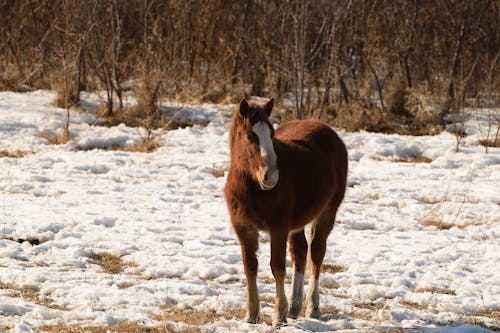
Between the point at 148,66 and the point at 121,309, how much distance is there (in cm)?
999

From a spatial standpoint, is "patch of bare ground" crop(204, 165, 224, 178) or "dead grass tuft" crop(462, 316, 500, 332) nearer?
"dead grass tuft" crop(462, 316, 500, 332)

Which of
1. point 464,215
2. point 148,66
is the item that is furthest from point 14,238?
point 148,66

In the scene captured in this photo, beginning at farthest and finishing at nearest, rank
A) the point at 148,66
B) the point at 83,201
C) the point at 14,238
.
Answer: the point at 148,66
the point at 83,201
the point at 14,238

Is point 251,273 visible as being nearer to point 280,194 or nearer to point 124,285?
point 280,194

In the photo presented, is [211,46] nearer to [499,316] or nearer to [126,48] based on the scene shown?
[126,48]

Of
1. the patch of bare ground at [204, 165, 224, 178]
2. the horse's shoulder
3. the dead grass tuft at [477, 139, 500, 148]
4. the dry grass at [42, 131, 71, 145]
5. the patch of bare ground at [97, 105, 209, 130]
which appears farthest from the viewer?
the patch of bare ground at [97, 105, 209, 130]

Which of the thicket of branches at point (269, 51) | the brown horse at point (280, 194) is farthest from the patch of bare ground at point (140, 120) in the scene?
the brown horse at point (280, 194)

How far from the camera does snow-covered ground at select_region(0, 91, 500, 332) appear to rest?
5531 millimetres

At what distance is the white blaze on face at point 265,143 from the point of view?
4.73m

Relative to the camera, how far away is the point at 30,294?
5621mm

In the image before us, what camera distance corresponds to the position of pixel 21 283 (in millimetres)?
5836

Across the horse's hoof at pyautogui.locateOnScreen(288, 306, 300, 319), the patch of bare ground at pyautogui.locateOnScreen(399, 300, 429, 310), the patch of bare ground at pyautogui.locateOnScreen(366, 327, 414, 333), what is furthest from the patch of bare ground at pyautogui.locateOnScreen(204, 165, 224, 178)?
the patch of bare ground at pyautogui.locateOnScreen(366, 327, 414, 333)

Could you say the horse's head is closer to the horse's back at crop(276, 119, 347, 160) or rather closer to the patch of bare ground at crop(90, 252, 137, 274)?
the horse's back at crop(276, 119, 347, 160)

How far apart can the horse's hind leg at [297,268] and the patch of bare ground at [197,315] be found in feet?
0.78
